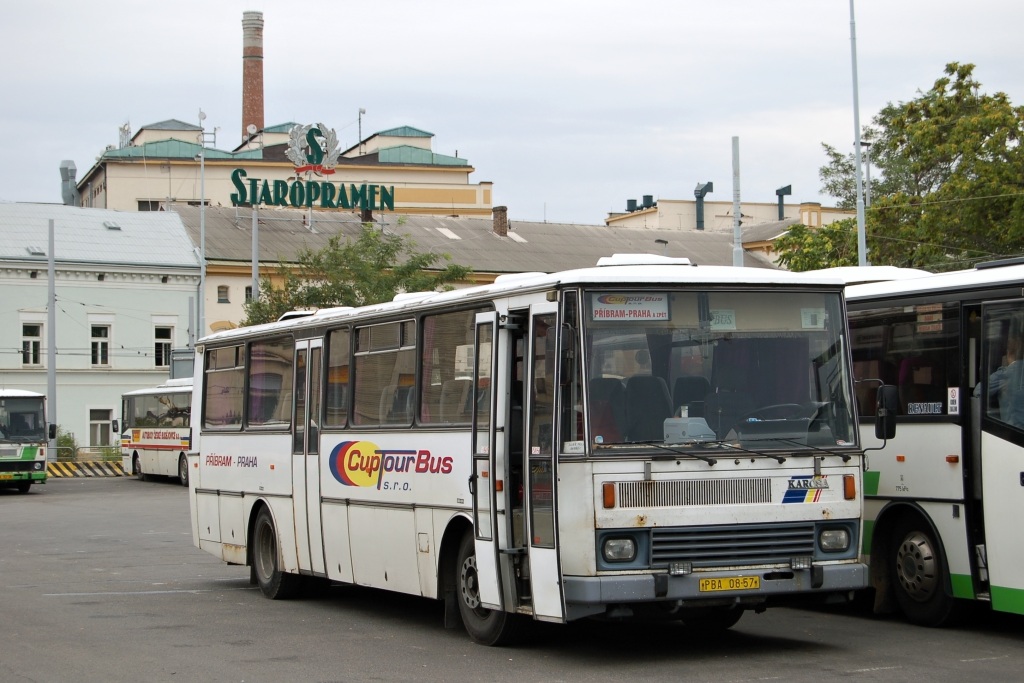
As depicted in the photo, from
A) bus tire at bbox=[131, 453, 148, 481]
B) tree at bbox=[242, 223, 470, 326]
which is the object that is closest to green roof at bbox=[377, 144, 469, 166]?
tree at bbox=[242, 223, 470, 326]

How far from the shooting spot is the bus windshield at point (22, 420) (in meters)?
41.2

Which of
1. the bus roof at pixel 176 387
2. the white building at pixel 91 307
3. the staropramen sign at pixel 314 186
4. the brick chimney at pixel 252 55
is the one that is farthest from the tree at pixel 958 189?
the brick chimney at pixel 252 55

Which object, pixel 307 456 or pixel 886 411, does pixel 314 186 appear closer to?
pixel 307 456

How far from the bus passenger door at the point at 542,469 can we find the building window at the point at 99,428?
55.9 meters

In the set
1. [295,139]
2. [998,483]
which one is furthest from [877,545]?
[295,139]

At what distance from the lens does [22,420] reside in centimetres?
4150

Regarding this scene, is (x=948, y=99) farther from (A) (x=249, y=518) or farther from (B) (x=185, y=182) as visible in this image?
(B) (x=185, y=182)

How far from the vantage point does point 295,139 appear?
7612 centimetres

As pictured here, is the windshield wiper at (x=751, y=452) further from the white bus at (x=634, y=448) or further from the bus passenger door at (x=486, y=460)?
the bus passenger door at (x=486, y=460)

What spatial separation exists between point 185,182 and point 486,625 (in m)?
78.1

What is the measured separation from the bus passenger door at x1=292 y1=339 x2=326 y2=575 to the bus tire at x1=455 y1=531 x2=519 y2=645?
3097 mm

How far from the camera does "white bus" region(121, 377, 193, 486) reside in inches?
1919

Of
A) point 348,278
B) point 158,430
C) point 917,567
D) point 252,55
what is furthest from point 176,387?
point 252,55

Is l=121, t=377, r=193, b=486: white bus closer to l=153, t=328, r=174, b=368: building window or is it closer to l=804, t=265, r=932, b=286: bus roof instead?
l=153, t=328, r=174, b=368: building window
